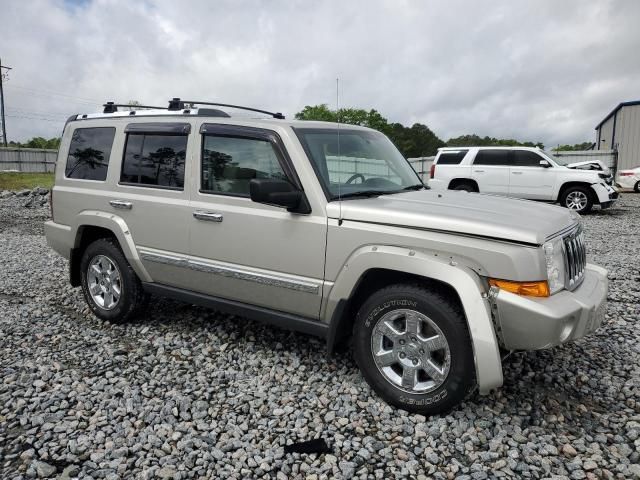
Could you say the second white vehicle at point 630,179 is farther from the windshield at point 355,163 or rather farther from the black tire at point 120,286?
the black tire at point 120,286

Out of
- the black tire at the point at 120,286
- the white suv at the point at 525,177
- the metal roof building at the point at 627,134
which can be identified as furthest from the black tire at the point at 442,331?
the metal roof building at the point at 627,134

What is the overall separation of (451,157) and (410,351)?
491 inches

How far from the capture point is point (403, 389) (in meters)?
3.28

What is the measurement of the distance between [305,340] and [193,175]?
1691mm

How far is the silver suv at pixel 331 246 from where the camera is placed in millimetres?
2955

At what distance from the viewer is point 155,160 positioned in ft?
14.5

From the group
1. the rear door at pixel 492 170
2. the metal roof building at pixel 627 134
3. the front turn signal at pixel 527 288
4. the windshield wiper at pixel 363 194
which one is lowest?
the front turn signal at pixel 527 288

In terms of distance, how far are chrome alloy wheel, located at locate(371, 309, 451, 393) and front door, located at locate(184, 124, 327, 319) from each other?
0.54 m

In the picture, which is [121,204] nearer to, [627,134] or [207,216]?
[207,216]

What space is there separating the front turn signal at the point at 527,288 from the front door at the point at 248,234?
1198 mm

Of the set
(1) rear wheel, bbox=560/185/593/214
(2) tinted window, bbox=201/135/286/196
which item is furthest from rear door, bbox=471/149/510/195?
(2) tinted window, bbox=201/135/286/196

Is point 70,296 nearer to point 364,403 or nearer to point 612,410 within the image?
point 364,403

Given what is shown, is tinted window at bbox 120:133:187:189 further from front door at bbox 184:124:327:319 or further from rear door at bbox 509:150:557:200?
rear door at bbox 509:150:557:200

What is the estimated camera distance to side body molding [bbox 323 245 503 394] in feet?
9.50
